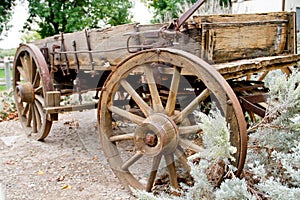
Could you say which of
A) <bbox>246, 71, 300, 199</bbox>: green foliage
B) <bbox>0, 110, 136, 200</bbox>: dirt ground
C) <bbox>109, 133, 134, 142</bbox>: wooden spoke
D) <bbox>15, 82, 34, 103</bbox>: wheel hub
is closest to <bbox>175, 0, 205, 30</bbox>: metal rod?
<bbox>246, 71, 300, 199</bbox>: green foliage

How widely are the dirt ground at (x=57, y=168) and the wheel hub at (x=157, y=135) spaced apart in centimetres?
56

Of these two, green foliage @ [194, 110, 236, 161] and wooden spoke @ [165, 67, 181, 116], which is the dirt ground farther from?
green foliage @ [194, 110, 236, 161]

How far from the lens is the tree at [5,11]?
41.7ft

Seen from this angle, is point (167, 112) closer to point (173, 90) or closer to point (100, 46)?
point (173, 90)

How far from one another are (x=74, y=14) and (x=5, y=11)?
328cm

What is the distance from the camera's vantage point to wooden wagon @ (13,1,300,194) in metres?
2.23

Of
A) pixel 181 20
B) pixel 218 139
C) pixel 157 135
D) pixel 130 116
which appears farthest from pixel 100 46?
pixel 218 139

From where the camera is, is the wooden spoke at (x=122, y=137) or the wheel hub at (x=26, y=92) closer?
the wooden spoke at (x=122, y=137)

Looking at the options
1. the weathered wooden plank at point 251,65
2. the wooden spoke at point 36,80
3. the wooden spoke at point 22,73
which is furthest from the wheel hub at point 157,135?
the wooden spoke at point 22,73

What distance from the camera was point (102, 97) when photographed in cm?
277

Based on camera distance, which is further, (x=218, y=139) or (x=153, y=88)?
(x=153, y=88)

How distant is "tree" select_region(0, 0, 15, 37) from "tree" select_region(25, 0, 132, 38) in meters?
0.80

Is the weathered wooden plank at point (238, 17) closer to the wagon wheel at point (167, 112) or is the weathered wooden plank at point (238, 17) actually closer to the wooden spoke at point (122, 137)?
the wagon wheel at point (167, 112)

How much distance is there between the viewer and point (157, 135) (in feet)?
7.66
